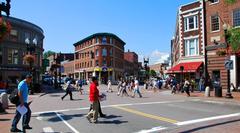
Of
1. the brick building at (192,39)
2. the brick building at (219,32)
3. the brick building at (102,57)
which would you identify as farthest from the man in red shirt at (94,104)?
the brick building at (102,57)

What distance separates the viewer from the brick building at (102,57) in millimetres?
82750

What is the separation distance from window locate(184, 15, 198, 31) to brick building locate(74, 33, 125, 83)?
44.7 metres

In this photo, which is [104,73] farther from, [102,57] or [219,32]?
[219,32]

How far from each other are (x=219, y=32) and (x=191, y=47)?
5011 mm

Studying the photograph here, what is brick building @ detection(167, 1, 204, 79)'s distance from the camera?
118 ft

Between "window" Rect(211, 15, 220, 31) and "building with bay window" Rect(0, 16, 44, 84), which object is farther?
"building with bay window" Rect(0, 16, 44, 84)

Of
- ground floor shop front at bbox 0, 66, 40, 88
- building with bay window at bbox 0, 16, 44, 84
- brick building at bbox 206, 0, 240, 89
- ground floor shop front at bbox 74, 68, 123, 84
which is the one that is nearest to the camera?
brick building at bbox 206, 0, 240, 89

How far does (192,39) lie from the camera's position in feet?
123

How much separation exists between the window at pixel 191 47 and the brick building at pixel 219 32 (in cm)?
256

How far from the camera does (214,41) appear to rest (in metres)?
32.8

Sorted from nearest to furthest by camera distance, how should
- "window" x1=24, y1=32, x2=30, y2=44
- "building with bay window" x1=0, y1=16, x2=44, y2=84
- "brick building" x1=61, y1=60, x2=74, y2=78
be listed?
1. "building with bay window" x1=0, y1=16, x2=44, y2=84
2. "window" x1=24, y1=32, x2=30, y2=44
3. "brick building" x1=61, y1=60, x2=74, y2=78

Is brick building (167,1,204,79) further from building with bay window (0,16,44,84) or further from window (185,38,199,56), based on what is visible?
building with bay window (0,16,44,84)

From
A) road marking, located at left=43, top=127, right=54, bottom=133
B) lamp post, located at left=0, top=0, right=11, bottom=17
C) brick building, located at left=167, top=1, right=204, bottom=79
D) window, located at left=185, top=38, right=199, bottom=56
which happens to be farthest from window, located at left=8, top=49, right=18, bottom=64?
road marking, located at left=43, top=127, right=54, bottom=133

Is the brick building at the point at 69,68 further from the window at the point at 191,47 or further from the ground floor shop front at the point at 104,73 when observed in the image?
the window at the point at 191,47
